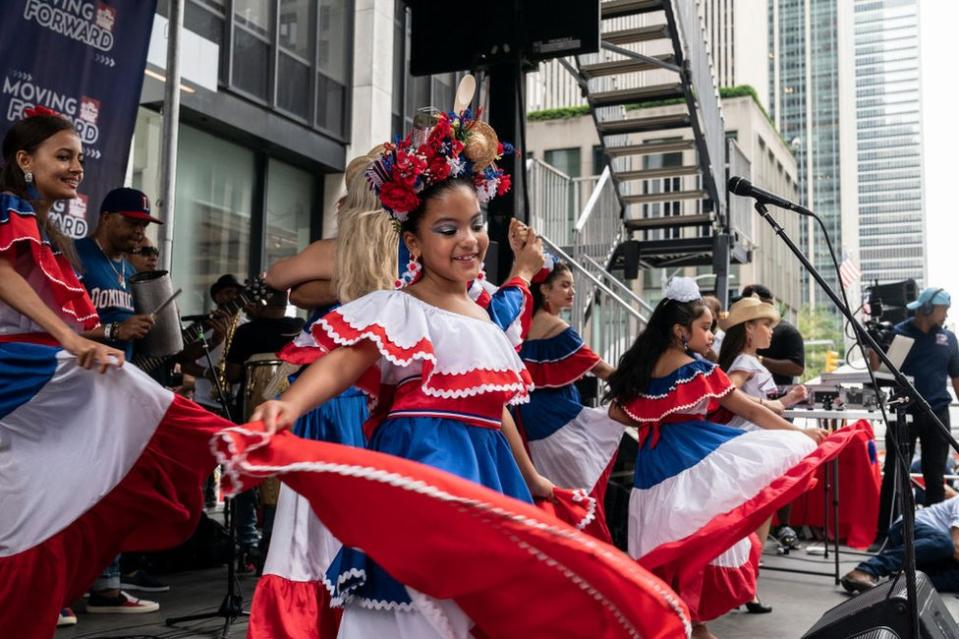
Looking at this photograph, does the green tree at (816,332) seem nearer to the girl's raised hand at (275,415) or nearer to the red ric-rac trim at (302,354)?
the red ric-rac trim at (302,354)

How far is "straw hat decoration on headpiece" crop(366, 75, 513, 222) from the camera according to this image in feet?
8.75

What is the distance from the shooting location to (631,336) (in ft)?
29.8

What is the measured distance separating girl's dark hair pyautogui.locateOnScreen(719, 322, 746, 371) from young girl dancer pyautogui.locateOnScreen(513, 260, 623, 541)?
40.1 inches

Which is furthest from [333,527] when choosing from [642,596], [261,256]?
[261,256]

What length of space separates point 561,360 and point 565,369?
65 millimetres

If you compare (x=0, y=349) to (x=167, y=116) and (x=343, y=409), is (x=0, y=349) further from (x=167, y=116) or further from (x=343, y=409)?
(x=167, y=116)

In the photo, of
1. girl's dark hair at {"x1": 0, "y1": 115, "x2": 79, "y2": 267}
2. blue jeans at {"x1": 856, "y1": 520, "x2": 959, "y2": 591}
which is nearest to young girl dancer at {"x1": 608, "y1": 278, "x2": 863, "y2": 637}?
blue jeans at {"x1": 856, "y1": 520, "x2": 959, "y2": 591}

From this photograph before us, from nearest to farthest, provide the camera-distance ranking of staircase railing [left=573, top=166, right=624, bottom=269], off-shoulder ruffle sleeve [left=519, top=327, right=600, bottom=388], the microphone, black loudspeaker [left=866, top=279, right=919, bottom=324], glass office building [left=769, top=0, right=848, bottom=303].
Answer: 1. the microphone
2. off-shoulder ruffle sleeve [left=519, top=327, right=600, bottom=388]
3. black loudspeaker [left=866, top=279, right=919, bottom=324]
4. staircase railing [left=573, top=166, right=624, bottom=269]
5. glass office building [left=769, top=0, right=848, bottom=303]

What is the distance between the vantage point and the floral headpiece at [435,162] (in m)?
2.67

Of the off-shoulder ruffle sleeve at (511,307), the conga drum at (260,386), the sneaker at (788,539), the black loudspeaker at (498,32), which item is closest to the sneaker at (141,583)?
the conga drum at (260,386)

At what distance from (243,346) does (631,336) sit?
14.2ft

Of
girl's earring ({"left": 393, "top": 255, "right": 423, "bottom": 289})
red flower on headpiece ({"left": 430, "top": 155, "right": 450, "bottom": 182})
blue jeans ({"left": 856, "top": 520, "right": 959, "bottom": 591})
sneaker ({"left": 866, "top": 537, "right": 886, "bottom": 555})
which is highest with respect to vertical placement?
red flower on headpiece ({"left": 430, "top": 155, "right": 450, "bottom": 182})

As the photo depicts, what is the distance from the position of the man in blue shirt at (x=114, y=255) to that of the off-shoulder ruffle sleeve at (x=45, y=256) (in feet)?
1.79

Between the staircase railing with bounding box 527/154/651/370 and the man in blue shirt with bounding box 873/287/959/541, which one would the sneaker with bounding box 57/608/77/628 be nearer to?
the staircase railing with bounding box 527/154/651/370
